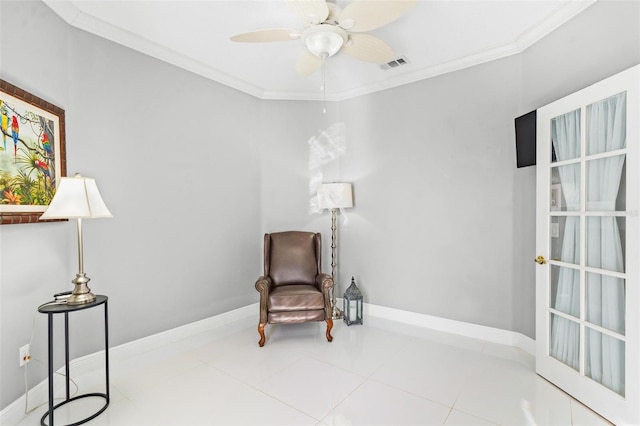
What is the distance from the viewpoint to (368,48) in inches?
93.8

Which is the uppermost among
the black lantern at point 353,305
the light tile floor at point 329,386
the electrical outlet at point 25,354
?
the electrical outlet at point 25,354

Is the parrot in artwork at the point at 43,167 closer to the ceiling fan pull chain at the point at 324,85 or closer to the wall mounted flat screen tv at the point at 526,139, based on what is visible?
the ceiling fan pull chain at the point at 324,85

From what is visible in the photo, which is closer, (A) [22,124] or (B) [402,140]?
(A) [22,124]

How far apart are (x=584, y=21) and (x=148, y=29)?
132 inches

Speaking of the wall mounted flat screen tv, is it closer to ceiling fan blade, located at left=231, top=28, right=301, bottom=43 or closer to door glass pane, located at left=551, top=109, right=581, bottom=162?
door glass pane, located at left=551, top=109, right=581, bottom=162

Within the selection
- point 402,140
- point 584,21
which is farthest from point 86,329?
point 584,21

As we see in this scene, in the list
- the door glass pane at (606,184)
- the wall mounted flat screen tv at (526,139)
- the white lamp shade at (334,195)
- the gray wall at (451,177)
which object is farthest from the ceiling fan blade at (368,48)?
the door glass pane at (606,184)

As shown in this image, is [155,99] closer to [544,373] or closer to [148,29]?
[148,29]

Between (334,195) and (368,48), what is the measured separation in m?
1.66

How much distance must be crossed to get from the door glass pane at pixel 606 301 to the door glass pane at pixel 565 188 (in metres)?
0.49

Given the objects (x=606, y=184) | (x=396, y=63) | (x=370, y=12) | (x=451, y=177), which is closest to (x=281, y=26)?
(x=370, y=12)

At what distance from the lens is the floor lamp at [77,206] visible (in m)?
1.80

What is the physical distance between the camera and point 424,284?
134 inches

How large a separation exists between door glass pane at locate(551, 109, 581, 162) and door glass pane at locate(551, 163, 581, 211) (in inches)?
3.3
